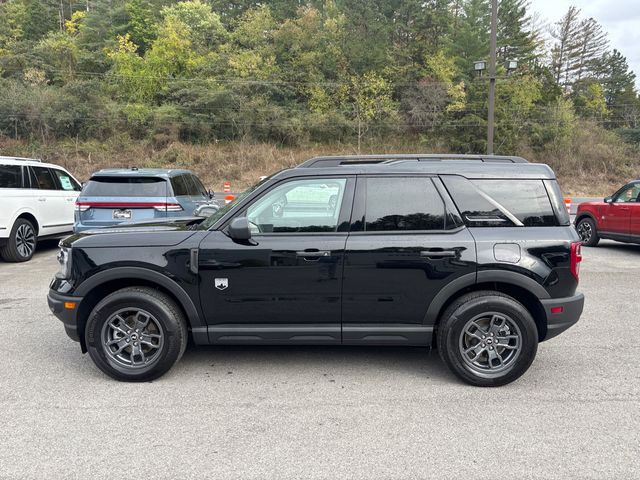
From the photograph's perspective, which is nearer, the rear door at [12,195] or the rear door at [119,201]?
the rear door at [119,201]

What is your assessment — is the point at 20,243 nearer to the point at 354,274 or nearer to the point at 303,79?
the point at 354,274

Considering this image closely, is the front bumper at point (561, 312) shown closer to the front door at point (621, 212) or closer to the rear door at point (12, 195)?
the front door at point (621, 212)

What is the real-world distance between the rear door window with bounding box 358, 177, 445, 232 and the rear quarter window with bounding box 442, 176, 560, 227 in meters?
0.19

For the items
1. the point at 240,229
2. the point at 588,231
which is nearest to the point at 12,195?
the point at 240,229

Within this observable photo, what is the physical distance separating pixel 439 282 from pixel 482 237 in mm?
519

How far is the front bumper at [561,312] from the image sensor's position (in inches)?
155

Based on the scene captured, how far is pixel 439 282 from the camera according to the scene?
3930 millimetres

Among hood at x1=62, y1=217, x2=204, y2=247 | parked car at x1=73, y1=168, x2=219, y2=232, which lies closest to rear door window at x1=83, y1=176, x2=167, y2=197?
parked car at x1=73, y1=168, x2=219, y2=232

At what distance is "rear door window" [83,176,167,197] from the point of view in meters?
7.99

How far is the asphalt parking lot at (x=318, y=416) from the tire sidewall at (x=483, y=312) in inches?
4.3

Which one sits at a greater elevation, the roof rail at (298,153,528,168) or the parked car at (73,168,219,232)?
the roof rail at (298,153,528,168)

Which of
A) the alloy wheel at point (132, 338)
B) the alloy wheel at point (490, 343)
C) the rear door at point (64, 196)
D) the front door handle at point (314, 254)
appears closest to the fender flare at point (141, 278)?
the alloy wheel at point (132, 338)

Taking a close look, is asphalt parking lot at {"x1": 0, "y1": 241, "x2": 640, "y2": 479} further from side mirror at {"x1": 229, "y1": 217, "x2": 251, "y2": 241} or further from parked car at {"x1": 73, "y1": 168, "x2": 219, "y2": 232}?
parked car at {"x1": 73, "y1": 168, "x2": 219, "y2": 232}

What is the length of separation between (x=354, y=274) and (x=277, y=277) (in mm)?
635
